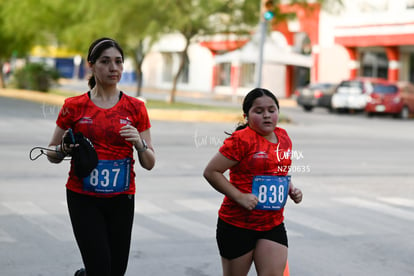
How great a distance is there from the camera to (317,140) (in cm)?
2088

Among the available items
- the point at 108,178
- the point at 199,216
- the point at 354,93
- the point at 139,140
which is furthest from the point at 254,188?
the point at 354,93

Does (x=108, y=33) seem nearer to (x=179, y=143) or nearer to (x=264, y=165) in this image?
(x=179, y=143)

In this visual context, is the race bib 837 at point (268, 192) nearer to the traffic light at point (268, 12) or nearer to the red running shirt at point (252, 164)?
the red running shirt at point (252, 164)

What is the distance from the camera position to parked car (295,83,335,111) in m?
38.7

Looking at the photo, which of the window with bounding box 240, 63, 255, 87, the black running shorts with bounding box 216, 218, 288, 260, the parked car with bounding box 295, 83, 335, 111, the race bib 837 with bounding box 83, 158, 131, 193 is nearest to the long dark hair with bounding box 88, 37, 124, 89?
the race bib 837 with bounding box 83, 158, 131, 193

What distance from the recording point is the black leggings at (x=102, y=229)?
467 cm

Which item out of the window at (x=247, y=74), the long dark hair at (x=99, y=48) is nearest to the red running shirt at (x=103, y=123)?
the long dark hair at (x=99, y=48)

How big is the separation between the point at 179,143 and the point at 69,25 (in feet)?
71.1

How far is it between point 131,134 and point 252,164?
70cm

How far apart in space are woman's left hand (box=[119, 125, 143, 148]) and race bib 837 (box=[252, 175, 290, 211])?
27.5 inches

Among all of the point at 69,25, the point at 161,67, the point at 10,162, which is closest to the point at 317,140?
the point at 10,162

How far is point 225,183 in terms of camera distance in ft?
15.4

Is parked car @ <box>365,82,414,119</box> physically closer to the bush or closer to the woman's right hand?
the bush

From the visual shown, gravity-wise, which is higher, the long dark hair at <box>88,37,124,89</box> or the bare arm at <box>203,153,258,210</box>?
the long dark hair at <box>88,37,124,89</box>
